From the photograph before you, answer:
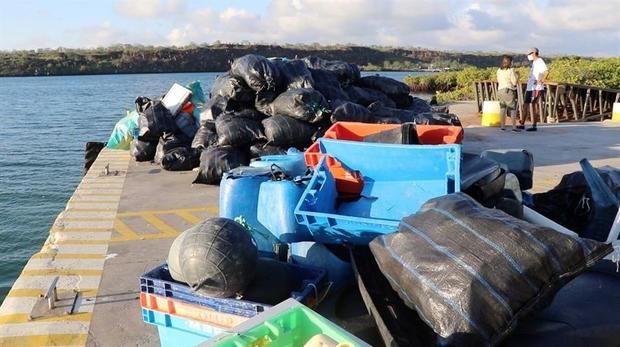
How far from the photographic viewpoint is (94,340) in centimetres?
328

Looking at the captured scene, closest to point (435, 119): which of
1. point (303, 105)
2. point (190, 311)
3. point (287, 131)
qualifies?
point (303, 105)

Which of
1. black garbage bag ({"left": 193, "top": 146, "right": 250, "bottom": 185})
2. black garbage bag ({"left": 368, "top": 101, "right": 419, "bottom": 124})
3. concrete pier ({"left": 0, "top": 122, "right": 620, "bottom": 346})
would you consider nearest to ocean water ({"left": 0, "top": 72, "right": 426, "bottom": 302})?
concrete pier ({"left": 0, "top": 122, "right": 620, "bottom": 346})

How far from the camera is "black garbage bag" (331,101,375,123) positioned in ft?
24.4

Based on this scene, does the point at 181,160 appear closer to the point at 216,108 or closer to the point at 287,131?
the point at 216,108

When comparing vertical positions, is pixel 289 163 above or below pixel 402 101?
below

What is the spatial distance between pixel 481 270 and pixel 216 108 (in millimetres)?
6548

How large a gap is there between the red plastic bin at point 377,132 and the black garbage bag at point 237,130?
7.88 ft

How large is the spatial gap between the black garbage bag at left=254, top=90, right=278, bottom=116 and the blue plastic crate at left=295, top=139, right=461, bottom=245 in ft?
12.0

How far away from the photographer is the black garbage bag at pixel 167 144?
351 inches

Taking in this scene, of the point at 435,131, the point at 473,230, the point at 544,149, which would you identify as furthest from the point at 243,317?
the point at 544,149

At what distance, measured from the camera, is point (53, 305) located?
3.71 m

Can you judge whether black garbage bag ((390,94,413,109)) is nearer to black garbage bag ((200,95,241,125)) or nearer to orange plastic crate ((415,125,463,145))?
black garbage bag ((200,95,241,125))

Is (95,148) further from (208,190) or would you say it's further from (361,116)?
(361,116)

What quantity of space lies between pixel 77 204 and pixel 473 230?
18.4 ft
